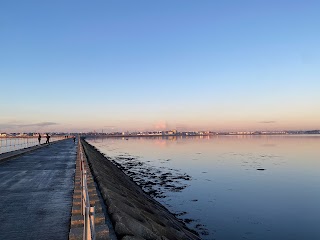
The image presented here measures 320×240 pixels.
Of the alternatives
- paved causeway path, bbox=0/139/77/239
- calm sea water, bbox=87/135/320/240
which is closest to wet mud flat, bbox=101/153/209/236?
calm sea water, bbox=87/135/320/240

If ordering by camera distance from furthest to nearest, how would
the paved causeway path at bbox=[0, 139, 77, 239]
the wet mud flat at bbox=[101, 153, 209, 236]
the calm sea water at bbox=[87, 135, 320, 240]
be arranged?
the wet mud flat at bbox=[101, 153, 209, 236], the calm sea water at bbox=[87, 135, 320, 240], the paved causeway path at bbox=[0, 139, 77, 239]

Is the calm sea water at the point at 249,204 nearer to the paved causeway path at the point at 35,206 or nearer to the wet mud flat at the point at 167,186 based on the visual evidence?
the wet mud flat at the point at 167,186

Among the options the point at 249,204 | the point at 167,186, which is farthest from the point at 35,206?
the point at 167,186

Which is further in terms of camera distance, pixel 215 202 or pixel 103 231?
pixel 215 202

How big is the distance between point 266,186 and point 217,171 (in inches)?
344

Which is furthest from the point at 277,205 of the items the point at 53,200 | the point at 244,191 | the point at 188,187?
the point at 53,200

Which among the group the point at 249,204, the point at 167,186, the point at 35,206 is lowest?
the point at 249,204

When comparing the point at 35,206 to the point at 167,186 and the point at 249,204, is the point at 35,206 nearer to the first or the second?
the point at 249,204

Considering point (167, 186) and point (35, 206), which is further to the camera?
point (167, 186)

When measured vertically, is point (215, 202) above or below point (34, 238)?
below

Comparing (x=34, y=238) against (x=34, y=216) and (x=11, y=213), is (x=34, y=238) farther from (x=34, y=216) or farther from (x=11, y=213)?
(x=11, y=213)

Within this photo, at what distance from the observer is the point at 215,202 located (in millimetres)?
18625

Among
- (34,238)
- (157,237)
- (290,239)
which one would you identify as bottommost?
(290,239)

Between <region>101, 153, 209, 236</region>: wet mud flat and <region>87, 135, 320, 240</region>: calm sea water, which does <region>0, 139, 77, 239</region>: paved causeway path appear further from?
<region>87, 135, 320, 240</region>: calm sea water
